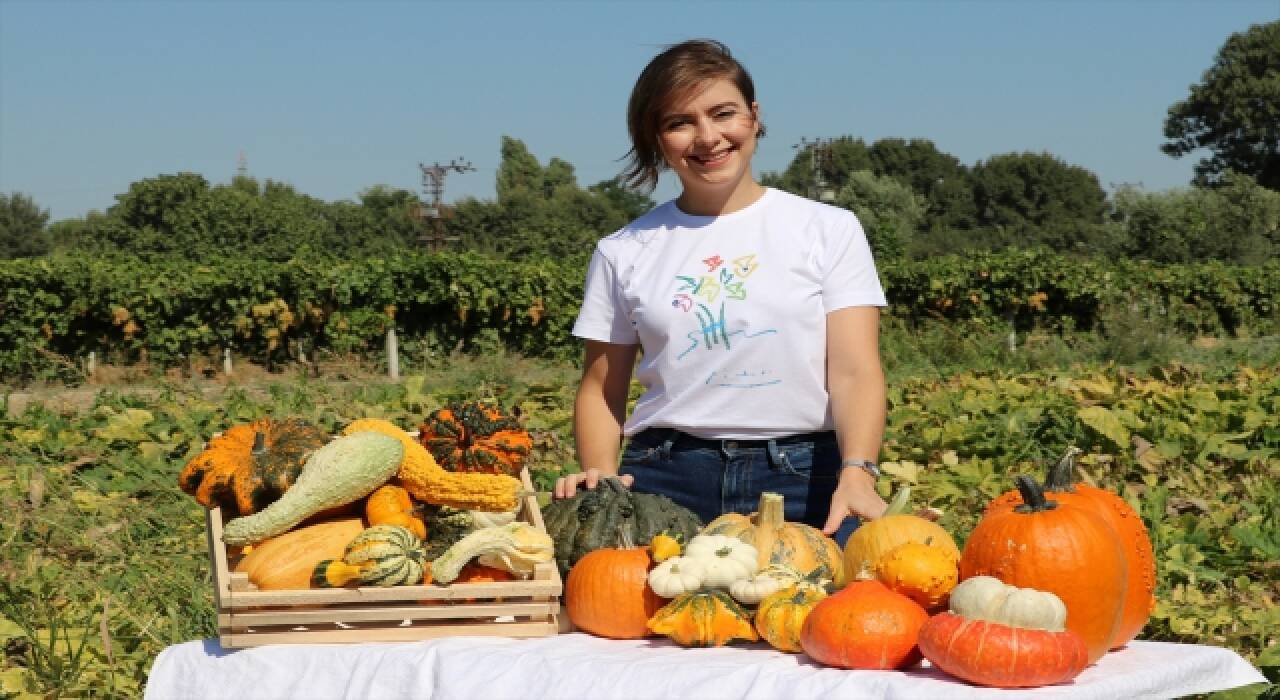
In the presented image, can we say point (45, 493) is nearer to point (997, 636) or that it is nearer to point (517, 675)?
point (517, 675)

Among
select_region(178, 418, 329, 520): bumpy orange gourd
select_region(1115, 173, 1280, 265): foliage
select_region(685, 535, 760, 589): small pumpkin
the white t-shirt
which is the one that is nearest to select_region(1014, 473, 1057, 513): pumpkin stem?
select_region(685, 535, 760, 589): small pumpkin

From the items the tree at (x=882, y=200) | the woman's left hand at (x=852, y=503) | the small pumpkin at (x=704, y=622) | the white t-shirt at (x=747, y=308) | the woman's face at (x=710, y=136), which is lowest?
the small pumpkin at (x=704, y=622)

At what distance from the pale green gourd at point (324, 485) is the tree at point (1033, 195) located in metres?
101

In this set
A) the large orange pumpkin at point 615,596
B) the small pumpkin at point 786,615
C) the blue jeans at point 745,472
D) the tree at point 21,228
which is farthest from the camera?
the tree at point 21,228

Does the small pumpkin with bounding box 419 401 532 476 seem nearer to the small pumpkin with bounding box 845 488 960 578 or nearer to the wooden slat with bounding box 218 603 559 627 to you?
the wooden slat with bounding box 218 603 559 627

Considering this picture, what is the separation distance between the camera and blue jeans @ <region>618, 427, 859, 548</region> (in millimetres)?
3541

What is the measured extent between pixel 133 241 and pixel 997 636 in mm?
100267

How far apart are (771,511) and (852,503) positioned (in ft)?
1.19

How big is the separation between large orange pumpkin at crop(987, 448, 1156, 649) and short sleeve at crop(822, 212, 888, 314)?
745 millimetres

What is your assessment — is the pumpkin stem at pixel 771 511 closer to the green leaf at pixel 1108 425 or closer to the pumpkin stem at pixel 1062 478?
the pumpkin stem at pixel 1062 478

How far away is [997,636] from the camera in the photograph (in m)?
2.36

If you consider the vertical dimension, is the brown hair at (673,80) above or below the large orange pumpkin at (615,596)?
above

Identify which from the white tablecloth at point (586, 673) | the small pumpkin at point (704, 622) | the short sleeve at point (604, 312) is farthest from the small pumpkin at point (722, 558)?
the short sleeve at point (604, 312)

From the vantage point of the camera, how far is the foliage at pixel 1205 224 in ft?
206
